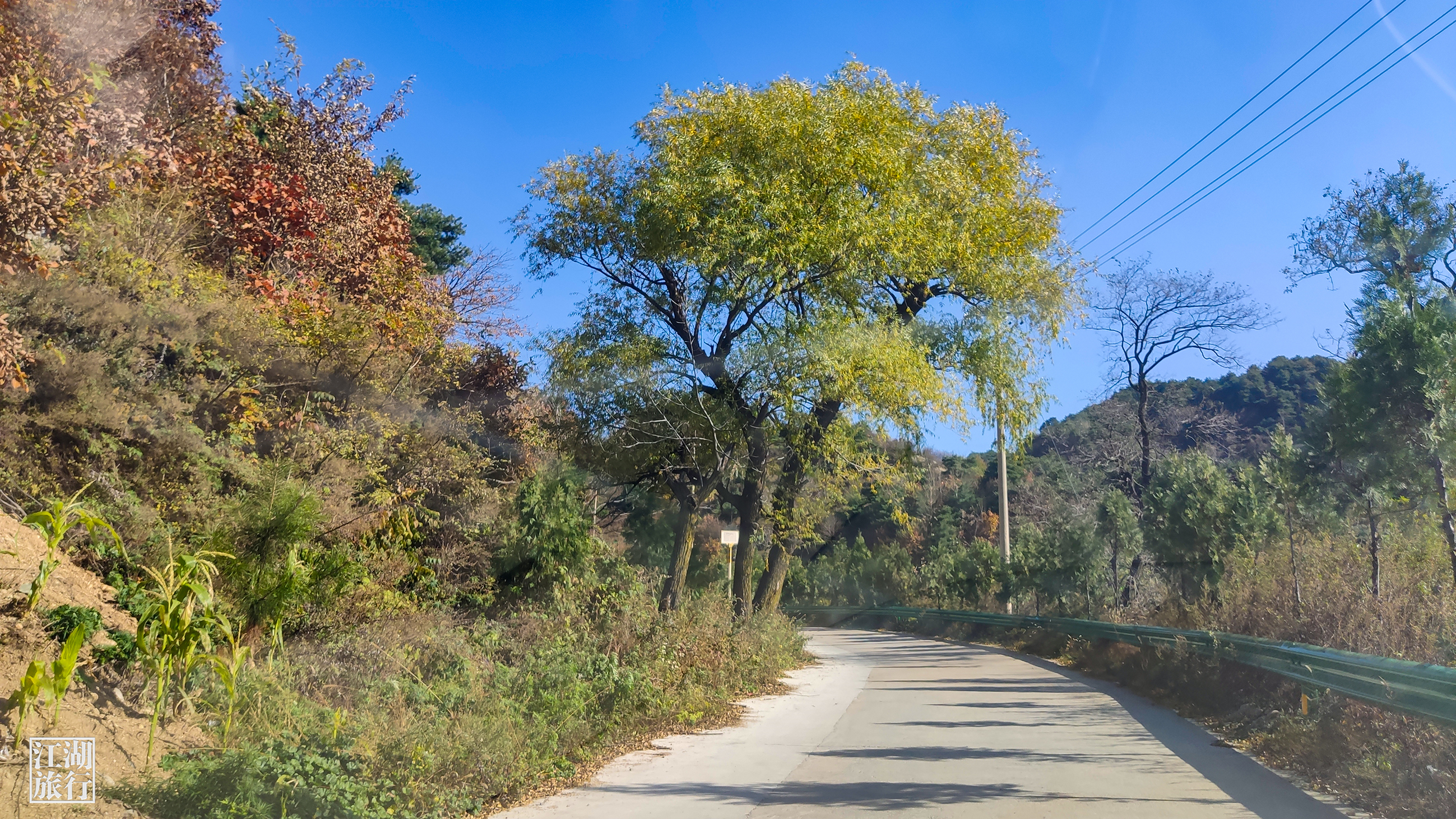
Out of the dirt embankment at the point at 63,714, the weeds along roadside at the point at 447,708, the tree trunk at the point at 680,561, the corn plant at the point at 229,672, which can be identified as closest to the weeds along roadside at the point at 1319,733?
the weeds along roadside at the point at 447,708

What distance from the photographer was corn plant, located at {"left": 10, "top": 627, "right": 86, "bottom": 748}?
516cm

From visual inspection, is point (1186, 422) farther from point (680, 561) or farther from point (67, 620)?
point (67, 620)

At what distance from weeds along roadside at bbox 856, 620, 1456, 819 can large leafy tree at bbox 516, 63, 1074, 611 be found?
7156mm

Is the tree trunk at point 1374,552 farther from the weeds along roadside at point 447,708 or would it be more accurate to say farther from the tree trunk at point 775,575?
the tree trunk at point 775,575

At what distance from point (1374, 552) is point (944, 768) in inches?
287

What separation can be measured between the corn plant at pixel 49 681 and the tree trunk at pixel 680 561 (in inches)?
332

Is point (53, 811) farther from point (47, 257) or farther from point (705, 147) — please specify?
point (705, 147)

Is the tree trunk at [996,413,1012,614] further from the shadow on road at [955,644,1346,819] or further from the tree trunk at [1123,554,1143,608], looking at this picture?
the shadow on road at [955,644,1346,819]

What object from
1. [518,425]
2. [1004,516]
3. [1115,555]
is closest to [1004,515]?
[1004,516]

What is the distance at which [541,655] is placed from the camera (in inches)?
360

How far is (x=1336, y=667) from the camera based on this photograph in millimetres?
8133

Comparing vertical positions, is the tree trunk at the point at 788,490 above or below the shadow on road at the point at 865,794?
above

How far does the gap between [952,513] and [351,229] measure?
47.7 metres

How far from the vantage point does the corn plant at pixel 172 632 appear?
5.79m
